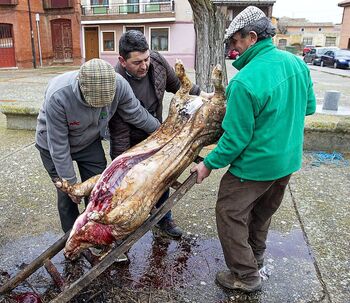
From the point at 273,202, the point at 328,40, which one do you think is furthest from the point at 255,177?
the point at 328,40

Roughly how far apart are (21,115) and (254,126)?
5.43 meters

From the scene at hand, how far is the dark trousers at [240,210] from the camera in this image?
7.82ft

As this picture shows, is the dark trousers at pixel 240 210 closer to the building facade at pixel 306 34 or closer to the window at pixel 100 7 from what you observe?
the window at pixel 100 7

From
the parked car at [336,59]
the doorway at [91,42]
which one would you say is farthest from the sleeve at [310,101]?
the doorway at [91,42]

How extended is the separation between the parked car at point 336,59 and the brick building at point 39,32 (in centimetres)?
1755

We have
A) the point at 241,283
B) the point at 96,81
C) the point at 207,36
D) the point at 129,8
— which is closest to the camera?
the point at 96,81

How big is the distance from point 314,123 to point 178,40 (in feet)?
68.6

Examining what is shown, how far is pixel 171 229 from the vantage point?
133 inches

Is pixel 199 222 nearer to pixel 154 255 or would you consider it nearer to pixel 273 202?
pixel 154 255

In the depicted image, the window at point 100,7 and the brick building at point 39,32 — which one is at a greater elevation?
the window at point 100,7

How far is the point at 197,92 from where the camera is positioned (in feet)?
9.99

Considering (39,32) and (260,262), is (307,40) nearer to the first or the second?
(39,32)

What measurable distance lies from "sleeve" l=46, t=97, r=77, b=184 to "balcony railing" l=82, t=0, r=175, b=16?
→ 24077 mm

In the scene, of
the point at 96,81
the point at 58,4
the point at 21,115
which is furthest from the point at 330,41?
the point at 96,81
